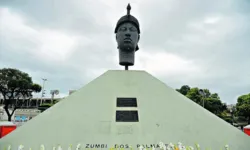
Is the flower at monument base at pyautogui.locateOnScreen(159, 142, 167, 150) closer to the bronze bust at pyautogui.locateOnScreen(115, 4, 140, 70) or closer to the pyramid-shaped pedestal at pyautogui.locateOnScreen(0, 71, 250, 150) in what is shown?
the pyramid-shaped pedestal at pyautogui.locateOnScreen(0, 71, 250, 150)

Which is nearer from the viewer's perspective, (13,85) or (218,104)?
(13,85)

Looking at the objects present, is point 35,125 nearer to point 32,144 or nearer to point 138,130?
point 32,144

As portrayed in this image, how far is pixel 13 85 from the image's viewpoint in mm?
26812

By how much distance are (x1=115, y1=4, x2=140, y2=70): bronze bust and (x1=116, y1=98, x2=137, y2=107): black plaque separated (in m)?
3.99

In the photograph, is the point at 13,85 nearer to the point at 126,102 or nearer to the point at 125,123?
the point at 126,102

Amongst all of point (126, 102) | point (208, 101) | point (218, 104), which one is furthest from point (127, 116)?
point (218, 104)

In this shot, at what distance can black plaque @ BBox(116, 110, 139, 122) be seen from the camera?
20.2 feet

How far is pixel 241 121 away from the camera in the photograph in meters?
38.7


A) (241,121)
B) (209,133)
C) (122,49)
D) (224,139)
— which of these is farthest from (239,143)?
(241,121)

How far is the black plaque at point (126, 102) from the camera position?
657 centimetres

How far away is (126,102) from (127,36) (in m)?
4.11

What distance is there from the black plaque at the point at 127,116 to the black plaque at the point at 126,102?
0.25 meters

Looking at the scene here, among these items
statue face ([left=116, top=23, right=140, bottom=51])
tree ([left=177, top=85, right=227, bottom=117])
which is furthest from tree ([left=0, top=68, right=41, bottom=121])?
tree ([left=177, top=85, right=227, bottom=117])

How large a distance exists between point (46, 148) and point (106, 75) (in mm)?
3095
